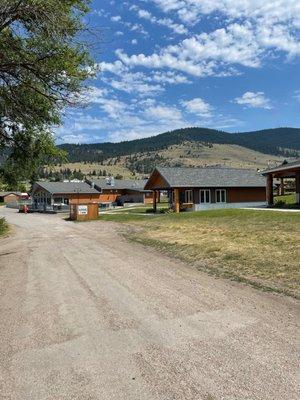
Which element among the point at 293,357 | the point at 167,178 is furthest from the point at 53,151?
the point at 167,178

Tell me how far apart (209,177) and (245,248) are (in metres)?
34.5

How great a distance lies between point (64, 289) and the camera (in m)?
10.3

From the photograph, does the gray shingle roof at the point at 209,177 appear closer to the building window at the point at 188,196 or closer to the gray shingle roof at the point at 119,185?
the building window at the point at 188,196

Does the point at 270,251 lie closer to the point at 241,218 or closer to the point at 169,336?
the point at 169,336

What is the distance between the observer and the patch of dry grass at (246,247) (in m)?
11.0

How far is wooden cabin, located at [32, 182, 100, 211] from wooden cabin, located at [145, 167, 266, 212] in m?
26.2

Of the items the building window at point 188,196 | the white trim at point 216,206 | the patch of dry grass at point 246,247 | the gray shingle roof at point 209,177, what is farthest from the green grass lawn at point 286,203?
the patch of dry grass at point 246,247

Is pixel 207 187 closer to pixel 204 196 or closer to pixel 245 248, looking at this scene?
pixel 204 196

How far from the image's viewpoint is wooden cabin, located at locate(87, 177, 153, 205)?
8731cm

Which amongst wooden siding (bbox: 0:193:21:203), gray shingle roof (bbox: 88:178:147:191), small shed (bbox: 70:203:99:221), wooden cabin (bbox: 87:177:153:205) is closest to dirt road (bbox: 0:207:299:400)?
small shed (bbox: 70:203:99:221)

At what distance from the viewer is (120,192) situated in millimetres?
91500

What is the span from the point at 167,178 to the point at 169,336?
40489 millimetres

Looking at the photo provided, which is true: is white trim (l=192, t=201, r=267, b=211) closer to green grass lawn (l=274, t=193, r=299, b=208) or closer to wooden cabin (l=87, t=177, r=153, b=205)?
green grass lawn (l=274, t=193, r=299, b=208)

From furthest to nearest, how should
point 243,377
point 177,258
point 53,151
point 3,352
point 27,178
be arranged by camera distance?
point 27,178, point 53,151, point 177,258, point 3,352, point 243,377
